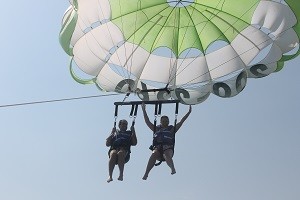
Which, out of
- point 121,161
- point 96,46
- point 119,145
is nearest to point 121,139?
point 119,145

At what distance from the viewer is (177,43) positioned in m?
10.2

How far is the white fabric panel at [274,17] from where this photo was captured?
925 cm

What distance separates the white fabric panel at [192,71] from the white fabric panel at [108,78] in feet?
3.70

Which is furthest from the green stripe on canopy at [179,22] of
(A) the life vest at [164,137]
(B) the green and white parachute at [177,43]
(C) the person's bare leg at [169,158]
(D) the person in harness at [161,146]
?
(C) the person's bare leg at [169,158]

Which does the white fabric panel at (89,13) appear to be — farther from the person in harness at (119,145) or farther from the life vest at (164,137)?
the life vest at (164,137)

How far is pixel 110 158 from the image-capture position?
8.93 meters

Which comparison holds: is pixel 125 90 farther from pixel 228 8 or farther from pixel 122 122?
pixel 228 8

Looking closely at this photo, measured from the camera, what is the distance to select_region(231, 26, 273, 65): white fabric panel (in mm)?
9594

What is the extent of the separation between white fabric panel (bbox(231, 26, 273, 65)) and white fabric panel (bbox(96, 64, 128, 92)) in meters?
2.28

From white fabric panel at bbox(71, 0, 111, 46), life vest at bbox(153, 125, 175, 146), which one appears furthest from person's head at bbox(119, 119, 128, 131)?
white fabric panel at bbox(71, 0, 111, 46)

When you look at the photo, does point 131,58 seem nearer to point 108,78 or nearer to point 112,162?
point 108,78

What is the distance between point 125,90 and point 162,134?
1.50m

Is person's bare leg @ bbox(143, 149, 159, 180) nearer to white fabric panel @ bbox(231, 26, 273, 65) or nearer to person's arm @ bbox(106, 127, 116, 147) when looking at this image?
person's arm @ bbox(106, 127, 116, 147)

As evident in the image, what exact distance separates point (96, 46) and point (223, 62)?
2411 mm
